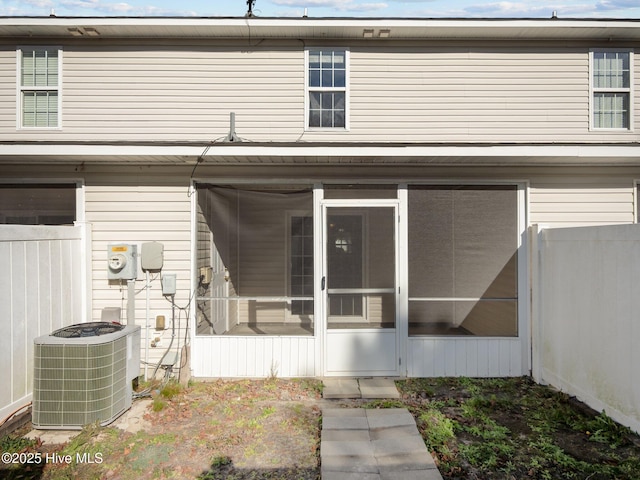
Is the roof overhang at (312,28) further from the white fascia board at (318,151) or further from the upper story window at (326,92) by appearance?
the white fascia board at (318,151)

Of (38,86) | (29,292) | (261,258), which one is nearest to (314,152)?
(261,258)

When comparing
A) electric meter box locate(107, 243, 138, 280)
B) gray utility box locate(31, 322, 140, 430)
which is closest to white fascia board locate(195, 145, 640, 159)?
electric meter box locate(107, 243, 138, 280)

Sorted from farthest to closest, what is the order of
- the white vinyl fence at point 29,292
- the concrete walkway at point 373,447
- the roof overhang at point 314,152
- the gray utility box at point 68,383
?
the roof overhang at point 314,152
the white vinyl fence at point 29,292
the gray utility box at point 68,383
the concrete walkway at point 373,447

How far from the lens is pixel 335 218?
5695 mm

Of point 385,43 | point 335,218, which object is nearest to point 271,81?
point 385,43

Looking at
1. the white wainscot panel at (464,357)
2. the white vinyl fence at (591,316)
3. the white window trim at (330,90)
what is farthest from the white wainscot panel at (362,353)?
the white window trim at (330,90)

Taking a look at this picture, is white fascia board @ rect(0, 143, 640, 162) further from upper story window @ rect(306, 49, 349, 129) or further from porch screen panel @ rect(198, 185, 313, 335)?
upper story window @ rect(306, 49, 349, 129)

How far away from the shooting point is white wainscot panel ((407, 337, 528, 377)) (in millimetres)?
5699

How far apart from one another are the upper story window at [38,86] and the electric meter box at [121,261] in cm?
227

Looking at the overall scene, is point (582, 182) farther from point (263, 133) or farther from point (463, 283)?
point (263, 133)

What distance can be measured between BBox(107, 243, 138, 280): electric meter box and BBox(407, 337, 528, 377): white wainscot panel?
371 cm

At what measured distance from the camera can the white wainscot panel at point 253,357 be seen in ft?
18.7

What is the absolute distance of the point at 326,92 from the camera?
20.9ft

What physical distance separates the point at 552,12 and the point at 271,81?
437 centimetres
